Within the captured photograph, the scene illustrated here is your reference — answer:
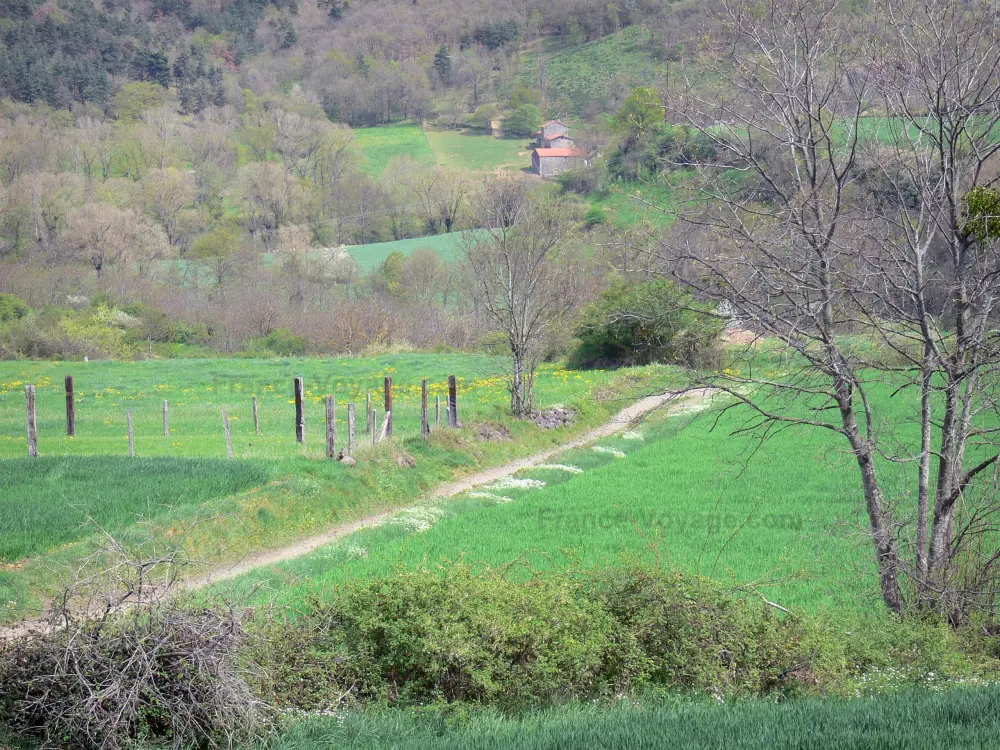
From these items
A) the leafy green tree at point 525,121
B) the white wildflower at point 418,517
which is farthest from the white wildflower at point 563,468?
the leafy green tree at point 525,121

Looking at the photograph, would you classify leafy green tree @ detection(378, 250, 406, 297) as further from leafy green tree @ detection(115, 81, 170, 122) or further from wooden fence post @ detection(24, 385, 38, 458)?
leafy green tree @ detection(115, 81, 170, 122)

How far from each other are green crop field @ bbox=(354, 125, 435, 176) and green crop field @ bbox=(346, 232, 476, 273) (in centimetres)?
3105

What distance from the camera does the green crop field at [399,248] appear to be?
270ft

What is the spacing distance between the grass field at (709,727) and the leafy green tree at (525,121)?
142 m

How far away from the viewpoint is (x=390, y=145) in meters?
137

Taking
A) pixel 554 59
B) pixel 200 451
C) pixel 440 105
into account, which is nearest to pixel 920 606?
pixel 200 451

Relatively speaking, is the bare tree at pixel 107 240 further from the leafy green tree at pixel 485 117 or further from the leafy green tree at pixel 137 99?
the leafy green tree at pixel 485 117

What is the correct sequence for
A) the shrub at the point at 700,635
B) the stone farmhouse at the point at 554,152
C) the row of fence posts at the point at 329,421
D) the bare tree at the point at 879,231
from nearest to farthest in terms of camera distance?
the shrub at the point at 700,635 → the bare tree at the point at 879,231 → the row of fence posts at the point at 329,421 → the stone farmhouse at the point at 554,152

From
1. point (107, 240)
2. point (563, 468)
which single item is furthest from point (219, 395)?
point (107, 240)

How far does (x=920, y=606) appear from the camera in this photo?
1010 centimetres

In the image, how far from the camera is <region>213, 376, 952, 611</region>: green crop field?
40.2 feet

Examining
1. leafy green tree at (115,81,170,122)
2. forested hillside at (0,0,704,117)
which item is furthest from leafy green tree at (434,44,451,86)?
leafy green tree at (115,81,170,122)

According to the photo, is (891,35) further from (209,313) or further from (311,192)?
Result: (311,192)

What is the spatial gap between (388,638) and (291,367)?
122 ft
